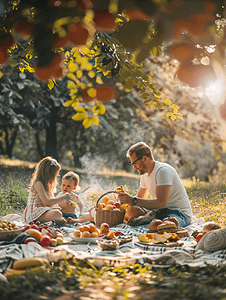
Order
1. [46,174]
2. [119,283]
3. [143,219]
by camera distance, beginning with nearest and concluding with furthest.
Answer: [119,283] < [143,219] < [46,174]

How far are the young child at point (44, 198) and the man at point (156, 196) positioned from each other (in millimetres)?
866

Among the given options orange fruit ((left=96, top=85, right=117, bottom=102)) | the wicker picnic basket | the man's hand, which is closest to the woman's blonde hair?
Answer: the wicker picnic basket

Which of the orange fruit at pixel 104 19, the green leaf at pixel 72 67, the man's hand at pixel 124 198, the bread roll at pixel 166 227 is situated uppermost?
the orange fruit at pixel 104 19

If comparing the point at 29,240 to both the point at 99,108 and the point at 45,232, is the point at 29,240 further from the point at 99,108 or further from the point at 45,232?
the point at 99,108

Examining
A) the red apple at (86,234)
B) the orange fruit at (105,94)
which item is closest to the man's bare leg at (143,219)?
the red apple at (86,234)

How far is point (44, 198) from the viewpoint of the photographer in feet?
13.4

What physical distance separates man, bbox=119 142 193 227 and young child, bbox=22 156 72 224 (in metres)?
0.87

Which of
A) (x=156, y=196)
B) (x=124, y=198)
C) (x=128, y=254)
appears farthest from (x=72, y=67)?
(x=156, y=196)

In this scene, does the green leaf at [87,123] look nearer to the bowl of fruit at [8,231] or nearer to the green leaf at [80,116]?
the green leaf at [80,116]

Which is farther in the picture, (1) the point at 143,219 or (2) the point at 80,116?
(1) the point at 143,219

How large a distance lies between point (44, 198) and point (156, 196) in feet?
4.89

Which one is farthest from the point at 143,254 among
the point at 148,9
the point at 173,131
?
the point at 173,131

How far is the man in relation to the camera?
13.0 feet

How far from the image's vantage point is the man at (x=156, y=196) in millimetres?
3961
